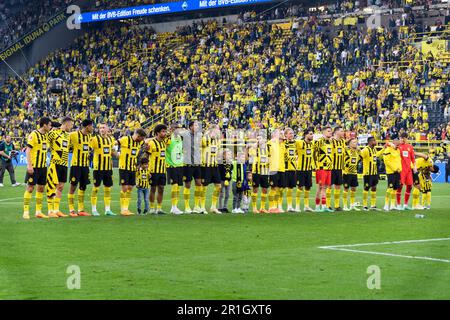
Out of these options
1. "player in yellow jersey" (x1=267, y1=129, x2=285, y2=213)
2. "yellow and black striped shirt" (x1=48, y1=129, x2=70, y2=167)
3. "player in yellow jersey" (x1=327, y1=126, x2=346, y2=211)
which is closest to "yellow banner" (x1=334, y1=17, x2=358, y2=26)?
"player in yellow jersey" (x1=327, y1=126, x2=346, y2=211)

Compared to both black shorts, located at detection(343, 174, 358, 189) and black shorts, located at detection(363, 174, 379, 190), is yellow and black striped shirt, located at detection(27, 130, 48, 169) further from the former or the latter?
black shorts, located at detection(363, 174, 379, 190)

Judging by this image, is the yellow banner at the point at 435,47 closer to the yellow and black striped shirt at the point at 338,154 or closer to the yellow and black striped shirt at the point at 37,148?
the yellow and black striped shirt at the point at 338,154

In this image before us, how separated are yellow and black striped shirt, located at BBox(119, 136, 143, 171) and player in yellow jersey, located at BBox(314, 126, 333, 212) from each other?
5.26 m

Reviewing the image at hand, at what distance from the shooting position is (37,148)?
66.1ft

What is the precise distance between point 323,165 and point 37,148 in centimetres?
795

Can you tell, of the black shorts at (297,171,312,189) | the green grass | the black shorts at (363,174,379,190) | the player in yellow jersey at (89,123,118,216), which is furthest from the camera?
the black shorts at (363,174,379,190)

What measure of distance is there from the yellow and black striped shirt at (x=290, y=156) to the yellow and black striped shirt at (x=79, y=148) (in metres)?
5.44

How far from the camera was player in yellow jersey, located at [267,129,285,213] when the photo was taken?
2284 centimetres

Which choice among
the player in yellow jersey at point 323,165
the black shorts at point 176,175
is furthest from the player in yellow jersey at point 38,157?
the player in yellow jersey at point 323,165

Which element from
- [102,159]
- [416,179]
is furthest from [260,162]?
[416,179]

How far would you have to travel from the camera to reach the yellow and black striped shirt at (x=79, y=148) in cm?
2081

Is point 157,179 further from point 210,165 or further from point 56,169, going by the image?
point 56,169
